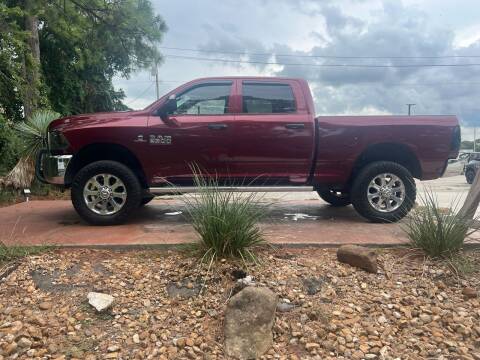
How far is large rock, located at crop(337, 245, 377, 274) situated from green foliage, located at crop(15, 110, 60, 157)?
6.77 metres

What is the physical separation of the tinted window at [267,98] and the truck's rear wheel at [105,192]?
1785 mm

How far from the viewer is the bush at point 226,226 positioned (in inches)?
161

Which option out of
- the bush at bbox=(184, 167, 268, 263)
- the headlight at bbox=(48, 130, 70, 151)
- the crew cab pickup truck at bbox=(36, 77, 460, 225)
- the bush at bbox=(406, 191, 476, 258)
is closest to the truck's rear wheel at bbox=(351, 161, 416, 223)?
the crew cab pickup truck at bbox=(36, 77, 460, 225)

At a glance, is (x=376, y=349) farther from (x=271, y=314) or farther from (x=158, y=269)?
(x=158, y=269)

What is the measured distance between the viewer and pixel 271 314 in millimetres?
3373

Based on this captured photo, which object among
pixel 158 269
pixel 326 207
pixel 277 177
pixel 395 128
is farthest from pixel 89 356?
pixel 326 207

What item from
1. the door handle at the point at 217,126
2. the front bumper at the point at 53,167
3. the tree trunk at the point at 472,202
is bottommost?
the tree trunk at the point at 472,202

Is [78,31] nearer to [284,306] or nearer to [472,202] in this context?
[284,306]

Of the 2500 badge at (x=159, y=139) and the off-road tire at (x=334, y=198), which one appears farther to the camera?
the off-road tire at (x=334, y=198)

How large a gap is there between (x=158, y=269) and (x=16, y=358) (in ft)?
4.54

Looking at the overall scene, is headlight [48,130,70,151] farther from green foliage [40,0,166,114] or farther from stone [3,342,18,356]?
green foliage [40,0,166,114]

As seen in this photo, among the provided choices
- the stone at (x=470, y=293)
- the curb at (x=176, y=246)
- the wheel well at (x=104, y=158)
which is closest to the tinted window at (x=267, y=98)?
the wheel well at (x=104, y=158)

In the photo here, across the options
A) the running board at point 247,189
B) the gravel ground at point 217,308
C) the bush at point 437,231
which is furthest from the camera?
the running board at point 247,189

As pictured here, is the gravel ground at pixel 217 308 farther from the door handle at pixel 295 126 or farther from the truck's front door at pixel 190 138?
the door handle at pixel 295 126
